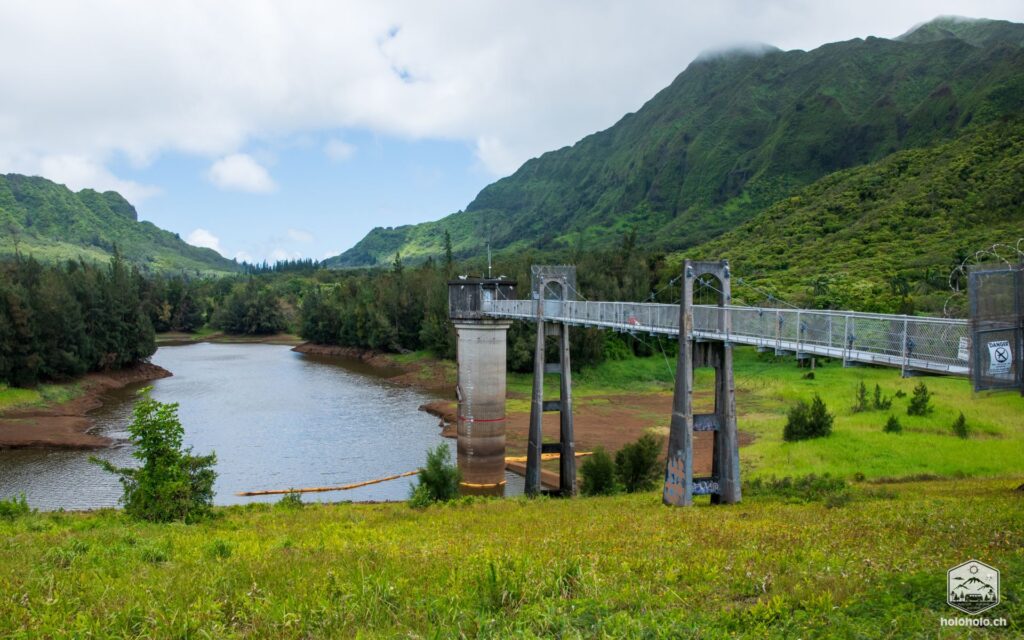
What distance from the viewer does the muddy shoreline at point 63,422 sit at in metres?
40.2

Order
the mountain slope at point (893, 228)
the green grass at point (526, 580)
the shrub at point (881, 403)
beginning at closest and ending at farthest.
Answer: the green grass at point (526, 580)
the shrub at point (881, 403)
the mountain slope at point (893, 228)

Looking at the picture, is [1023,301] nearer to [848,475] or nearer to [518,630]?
[518,630]

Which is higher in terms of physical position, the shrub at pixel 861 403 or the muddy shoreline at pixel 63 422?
the shrub at pixel 861 403

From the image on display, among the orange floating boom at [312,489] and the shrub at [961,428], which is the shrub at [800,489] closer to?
the shrub at [961,428]

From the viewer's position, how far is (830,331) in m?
15.8

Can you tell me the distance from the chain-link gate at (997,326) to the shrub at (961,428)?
24.4m

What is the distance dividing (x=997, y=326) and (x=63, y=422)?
171ft

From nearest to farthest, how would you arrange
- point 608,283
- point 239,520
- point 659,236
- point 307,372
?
point 239,520 → point 608,283 → point 307,372 → point 659,236

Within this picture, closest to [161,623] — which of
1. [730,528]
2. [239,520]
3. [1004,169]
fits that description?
[730,528]

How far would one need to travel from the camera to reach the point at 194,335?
122m

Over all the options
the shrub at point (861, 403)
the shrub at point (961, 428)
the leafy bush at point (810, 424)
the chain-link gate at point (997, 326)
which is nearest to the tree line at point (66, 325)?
the leafy bush at point (810, 424)

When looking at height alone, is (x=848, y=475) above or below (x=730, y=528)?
below

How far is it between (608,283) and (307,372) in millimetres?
34482

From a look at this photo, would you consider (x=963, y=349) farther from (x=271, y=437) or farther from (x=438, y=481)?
(x=271, y=437)
